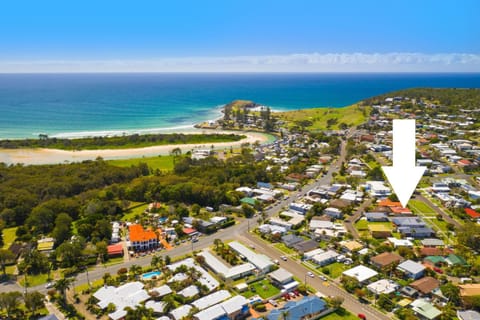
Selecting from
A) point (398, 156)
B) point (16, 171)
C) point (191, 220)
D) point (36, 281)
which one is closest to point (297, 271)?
point (191, 220)

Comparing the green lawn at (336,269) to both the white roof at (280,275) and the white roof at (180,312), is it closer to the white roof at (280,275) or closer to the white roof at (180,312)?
the white roof at (280,275)

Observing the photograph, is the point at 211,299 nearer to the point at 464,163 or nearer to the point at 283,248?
the point at 283,248

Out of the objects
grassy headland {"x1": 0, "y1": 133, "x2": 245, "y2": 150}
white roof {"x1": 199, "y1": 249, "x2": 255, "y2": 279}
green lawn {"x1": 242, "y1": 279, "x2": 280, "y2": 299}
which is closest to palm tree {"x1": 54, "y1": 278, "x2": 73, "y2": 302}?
white roof {"x1": 199, "y1": 249, "x2": 255, "y2": 279}

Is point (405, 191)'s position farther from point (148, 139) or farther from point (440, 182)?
point (148, 139)

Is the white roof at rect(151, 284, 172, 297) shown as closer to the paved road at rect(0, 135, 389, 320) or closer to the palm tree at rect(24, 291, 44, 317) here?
the paved road at rect(0, 135, 389, 320)

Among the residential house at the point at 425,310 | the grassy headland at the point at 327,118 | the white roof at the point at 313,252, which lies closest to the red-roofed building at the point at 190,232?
the white roof at the point at 313,252

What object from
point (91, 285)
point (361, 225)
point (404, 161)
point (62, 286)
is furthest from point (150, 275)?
point (361, 225)
